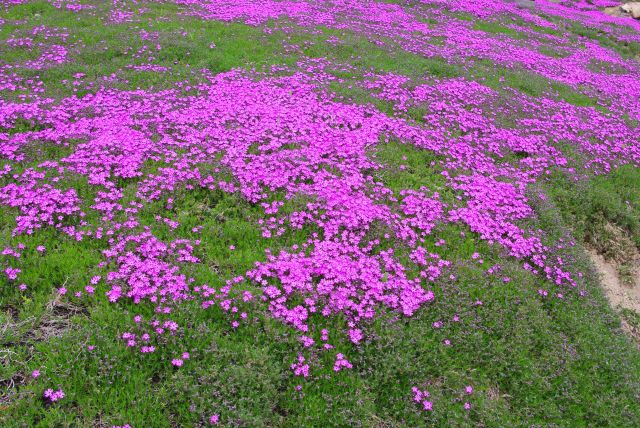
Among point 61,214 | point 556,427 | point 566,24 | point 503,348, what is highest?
point 566,24

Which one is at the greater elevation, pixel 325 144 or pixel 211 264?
pixel 325 144

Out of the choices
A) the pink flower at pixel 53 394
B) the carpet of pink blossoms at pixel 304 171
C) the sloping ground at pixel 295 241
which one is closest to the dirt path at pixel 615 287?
Answer: the sloping ground at pixel 295 241

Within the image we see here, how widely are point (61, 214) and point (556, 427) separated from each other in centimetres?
876

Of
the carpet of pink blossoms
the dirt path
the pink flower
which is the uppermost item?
the carpet of pink blossoms

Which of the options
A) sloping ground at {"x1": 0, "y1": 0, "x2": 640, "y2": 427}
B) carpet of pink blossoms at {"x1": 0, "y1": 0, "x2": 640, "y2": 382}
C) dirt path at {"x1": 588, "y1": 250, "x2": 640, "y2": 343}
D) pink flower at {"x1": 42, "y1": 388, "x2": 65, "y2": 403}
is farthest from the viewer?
dirt path at {"x1": 588, "y1": 250, "x2": 640, "y2": 343}

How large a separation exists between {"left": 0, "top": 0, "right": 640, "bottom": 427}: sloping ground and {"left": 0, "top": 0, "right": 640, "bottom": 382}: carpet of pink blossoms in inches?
2.2

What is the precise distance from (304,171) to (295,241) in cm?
208

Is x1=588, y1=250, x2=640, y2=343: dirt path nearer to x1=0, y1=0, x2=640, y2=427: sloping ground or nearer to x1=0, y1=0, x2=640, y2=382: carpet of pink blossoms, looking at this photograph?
x1=0, y1=0, x2=640, y2=427: sloping ground

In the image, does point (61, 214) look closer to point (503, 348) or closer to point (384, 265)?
point (384, 265)

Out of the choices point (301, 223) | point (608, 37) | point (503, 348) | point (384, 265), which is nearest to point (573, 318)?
point (503, 348)

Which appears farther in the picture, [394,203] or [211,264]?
[394,203]

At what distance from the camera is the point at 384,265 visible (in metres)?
7.52

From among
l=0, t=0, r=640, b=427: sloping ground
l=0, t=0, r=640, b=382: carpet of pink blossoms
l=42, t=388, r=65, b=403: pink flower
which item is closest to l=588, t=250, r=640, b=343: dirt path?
l=0, t=0, r=640, b=427: sloping ground

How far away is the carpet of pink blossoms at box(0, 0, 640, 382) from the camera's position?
666 cm
